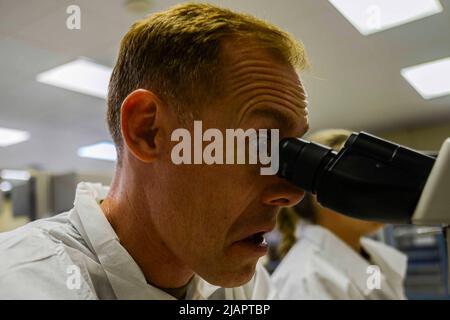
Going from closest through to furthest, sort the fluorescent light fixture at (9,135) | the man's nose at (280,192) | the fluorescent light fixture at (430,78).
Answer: the man's nose at (280,192), the fluorescent light fixture at (430,78), the fluorescent light fixture at (9,135)

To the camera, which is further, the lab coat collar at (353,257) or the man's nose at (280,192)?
the lab coat collar at (353,257)

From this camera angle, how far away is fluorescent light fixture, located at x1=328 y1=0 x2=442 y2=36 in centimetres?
61

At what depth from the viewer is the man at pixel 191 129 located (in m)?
0.52

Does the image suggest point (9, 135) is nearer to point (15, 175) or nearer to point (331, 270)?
point (15, 175)

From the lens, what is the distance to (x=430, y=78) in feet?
2.70

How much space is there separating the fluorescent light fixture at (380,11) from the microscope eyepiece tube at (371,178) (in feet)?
0.83

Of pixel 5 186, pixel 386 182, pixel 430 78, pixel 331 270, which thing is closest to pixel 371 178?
pixel 386 182

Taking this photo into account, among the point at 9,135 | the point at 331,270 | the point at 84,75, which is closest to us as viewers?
the point at 84,75

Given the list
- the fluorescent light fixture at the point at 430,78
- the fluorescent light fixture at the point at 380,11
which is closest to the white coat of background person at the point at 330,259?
the fluorescent light fixture at the point at 430,78

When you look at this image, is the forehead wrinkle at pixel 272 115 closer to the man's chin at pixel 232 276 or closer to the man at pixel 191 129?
the man at pixel 191 129

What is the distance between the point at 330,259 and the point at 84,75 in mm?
880

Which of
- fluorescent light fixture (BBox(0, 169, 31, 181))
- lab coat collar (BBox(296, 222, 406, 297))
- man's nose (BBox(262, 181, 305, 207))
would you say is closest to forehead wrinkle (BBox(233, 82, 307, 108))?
man's nose (BBox(262, 181, 305, 207))

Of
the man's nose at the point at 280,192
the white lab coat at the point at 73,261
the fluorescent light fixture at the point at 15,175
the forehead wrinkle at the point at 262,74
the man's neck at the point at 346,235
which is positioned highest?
the forehead wrinkle at the point at 262,74
